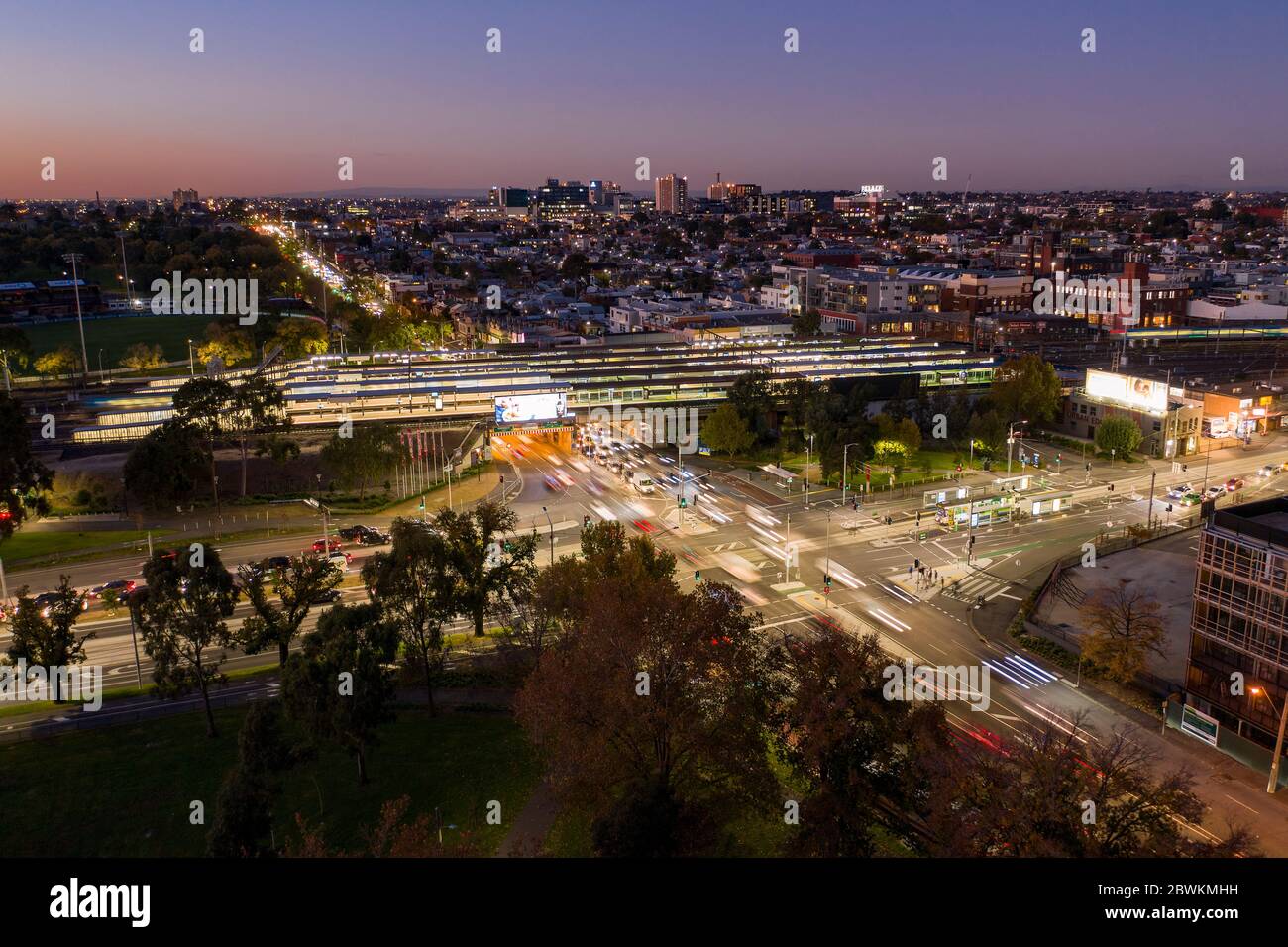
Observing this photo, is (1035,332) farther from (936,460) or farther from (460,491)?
(460,491)

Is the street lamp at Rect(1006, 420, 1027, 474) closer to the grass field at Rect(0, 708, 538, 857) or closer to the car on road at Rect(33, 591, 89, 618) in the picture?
the grass field at Rect(0, 708, 538, 857)

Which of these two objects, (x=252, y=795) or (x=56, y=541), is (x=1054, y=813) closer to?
(x=252, y=795)

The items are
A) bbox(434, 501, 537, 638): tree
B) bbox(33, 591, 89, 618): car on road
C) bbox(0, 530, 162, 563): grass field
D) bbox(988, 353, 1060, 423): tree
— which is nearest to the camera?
bbox(434, 501, 537, 638): tree

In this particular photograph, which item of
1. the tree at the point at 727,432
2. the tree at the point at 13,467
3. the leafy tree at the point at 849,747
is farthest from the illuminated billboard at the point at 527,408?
the leafy tree at the point at 849,747

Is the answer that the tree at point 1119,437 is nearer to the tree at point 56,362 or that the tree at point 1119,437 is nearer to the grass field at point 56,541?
the grass field at point 56,541

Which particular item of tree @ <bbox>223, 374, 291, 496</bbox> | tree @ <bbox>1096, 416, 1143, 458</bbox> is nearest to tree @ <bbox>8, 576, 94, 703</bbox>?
tree @ <bbox>223, 374, 291, 496</bbox>

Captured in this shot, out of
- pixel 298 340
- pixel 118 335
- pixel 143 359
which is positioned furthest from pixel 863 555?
pixel 118 335
